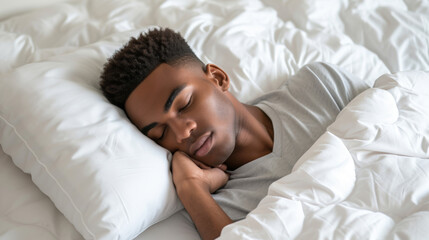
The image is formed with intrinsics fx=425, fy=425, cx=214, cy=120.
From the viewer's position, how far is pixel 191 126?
108 centimetres

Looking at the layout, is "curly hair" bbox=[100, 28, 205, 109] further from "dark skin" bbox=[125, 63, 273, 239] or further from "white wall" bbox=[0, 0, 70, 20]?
"white wall" bbox=[0, 0, 70, 20]

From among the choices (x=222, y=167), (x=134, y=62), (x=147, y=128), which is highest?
(x=134, y=62)

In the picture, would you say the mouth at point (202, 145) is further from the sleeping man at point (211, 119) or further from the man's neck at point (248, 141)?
the man's neck at point (248, 141)

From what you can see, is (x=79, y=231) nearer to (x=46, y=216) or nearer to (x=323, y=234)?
(x=46, y=216)

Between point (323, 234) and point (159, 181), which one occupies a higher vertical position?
point (323, 234)

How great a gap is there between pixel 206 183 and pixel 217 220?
0.50 ft

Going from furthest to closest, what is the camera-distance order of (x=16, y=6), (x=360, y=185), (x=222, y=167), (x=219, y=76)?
(x=16, y=6) → (x=219, y=76) → (x=222, y=167) → (x=360, y=185)

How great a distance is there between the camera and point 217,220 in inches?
37.5

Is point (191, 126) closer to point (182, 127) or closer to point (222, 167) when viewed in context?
point (182, 127)

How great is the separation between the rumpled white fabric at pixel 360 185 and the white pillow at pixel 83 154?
0.83 feet

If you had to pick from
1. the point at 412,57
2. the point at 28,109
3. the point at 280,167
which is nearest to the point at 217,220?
the point at 280,167

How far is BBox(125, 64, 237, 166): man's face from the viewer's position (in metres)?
1.09

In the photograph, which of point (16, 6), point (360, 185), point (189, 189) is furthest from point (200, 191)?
point (16, 6)

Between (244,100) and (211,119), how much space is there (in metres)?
0.29
